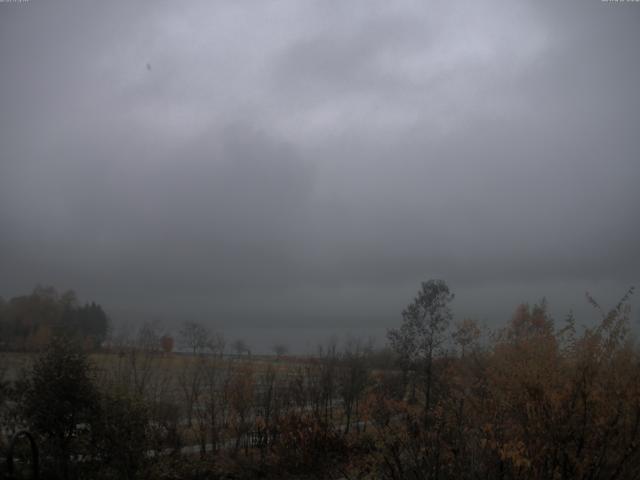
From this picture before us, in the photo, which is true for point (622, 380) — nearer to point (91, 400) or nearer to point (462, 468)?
point (462, 468)

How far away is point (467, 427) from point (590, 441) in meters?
1.81

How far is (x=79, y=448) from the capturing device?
9.42 metres

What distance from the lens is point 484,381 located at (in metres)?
11.1

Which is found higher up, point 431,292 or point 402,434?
point 431,292

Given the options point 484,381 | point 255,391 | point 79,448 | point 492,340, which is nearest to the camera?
point 79,448

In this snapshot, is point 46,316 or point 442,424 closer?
point 442,424

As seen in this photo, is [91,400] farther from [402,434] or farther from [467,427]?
[467,427]

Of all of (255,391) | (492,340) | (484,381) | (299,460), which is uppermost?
(492,340)

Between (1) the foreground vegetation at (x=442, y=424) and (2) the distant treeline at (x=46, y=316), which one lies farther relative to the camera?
(2) the distant treeline at (x=46, y=316)

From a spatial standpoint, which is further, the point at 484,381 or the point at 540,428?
the point at 484,381

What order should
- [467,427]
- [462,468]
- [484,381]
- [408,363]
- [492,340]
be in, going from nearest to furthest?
[462,468]
[467,427]
[484,381]
[492,340]
[408,363]

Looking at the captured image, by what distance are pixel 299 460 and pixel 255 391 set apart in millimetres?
3596

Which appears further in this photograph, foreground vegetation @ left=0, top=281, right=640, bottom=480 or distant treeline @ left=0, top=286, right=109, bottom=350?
distant treeline @ left=0, top=286, right=109, bottom=350

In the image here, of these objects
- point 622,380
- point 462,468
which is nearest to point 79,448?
point 462,468
